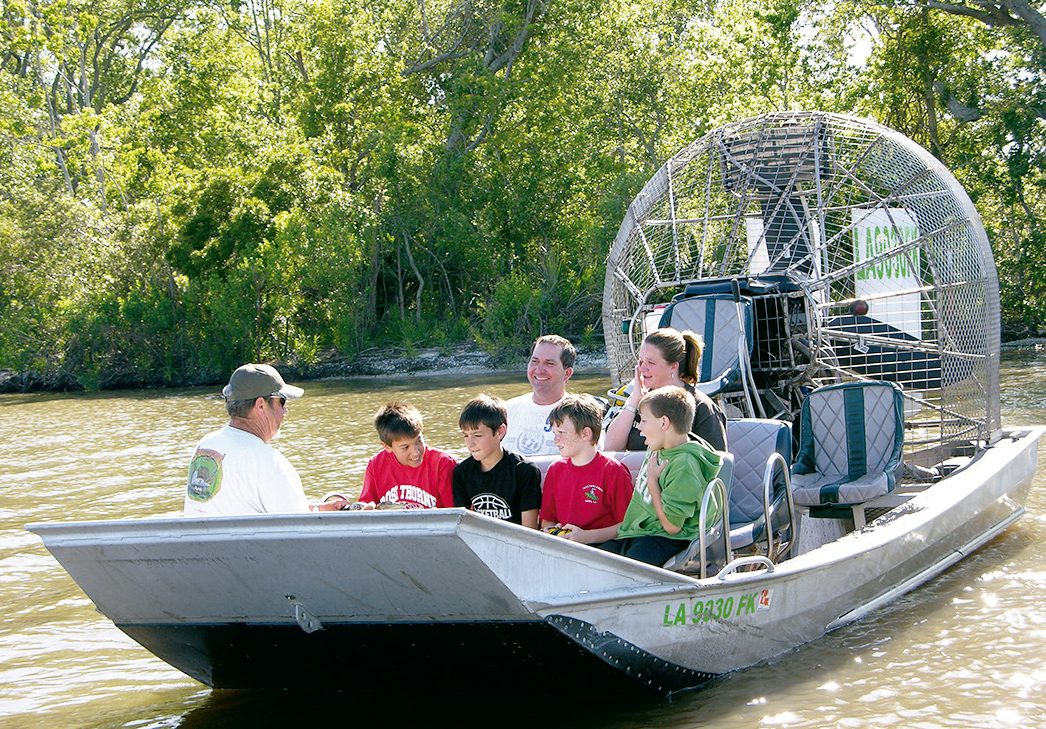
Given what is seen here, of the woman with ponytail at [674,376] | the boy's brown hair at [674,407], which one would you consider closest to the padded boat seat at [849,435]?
the woman with ponytail at [674,376]

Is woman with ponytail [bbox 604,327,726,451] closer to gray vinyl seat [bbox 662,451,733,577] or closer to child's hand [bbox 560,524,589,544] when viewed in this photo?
gray vinyl seat [bbox 662,451,733,577]

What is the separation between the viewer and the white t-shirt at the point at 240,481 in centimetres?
414

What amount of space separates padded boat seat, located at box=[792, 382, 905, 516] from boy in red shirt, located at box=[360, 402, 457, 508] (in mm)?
3002

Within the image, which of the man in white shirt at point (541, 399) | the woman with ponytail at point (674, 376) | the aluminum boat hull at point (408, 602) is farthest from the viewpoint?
the man in white shirt at point (541, 399)

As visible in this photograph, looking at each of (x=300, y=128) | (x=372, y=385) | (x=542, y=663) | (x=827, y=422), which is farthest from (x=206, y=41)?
(x=542, y=663)

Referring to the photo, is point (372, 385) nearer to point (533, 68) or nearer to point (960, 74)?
point (533, 68)

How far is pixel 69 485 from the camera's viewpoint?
37.6 ft

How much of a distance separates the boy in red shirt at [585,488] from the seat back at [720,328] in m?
3.22

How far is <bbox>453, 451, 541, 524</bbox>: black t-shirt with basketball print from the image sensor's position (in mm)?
4758

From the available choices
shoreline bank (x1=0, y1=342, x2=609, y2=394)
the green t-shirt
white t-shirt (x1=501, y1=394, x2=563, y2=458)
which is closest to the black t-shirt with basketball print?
the green t-shirt

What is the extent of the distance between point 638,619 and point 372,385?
2064 cm

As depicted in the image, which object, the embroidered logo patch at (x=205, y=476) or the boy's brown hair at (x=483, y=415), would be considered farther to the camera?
the boy's brown hair at (x=483, y=415)

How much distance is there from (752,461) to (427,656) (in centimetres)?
244

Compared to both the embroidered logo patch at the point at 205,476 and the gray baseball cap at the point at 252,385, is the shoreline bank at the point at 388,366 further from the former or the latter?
the embroidered logo patch at the point at 205,476
